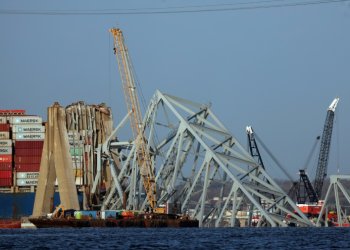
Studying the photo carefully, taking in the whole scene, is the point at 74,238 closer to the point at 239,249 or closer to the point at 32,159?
the point at 239,249

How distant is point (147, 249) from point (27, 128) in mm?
97543

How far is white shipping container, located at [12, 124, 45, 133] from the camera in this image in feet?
601

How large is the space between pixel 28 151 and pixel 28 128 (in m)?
4.55

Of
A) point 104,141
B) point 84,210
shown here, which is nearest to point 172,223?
point 84,210

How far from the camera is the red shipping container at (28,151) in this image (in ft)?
593

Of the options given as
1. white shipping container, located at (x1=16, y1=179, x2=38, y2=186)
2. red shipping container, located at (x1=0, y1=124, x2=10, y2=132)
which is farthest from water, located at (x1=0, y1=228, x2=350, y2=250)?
red shipping container, located at (x1=0, y1=124, x2=10, y2=132)

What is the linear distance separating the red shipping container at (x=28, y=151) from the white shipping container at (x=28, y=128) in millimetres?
3341

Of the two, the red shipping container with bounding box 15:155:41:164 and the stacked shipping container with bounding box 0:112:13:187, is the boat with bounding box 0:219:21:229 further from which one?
the red shipping container with bounding box 15:155:41:164

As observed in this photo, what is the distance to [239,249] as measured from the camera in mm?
90500

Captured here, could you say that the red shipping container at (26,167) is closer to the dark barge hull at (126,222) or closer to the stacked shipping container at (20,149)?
the stacked shipping container at (20,149)

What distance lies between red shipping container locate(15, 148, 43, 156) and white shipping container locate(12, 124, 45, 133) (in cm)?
334

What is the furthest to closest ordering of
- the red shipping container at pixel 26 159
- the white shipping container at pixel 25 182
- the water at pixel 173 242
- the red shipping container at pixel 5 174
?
the white shipping container at pixel 25 182 < the red shipping container at pixel 26 159 < the red shipping container at pixel 5 174 < the water at pixel 173 242

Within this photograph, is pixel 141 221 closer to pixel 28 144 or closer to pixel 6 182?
pixel 6 182

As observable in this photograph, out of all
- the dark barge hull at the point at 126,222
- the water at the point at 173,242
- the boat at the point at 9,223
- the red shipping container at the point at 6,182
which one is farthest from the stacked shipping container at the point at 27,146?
the water at the point at 173,242
